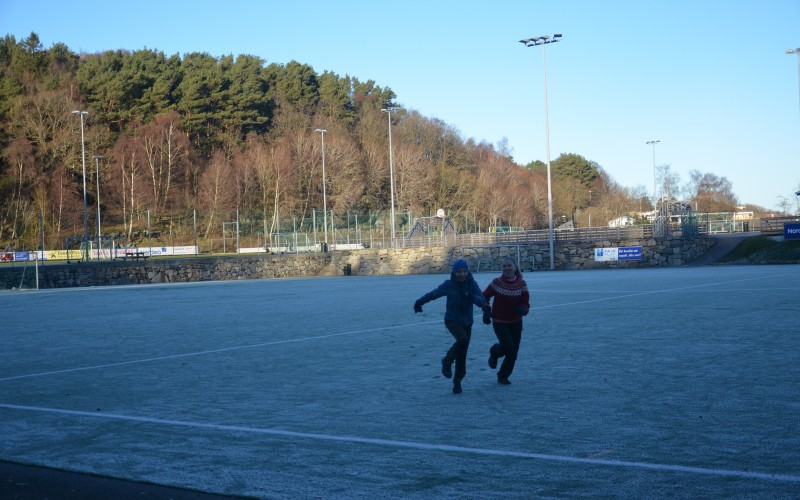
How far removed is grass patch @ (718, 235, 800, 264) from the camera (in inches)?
1857

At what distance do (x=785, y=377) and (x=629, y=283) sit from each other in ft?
76.8

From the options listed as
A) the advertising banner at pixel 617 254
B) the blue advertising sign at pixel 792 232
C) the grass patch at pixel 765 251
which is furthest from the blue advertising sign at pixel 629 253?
the blue advertising sign at pixel 792 232

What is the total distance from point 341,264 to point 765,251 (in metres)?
30.9

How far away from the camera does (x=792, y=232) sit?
49250 mm

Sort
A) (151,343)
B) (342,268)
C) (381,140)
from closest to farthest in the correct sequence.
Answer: (151,343), (342,268), (381,140)

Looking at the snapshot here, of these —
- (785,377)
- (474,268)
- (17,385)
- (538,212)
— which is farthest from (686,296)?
(538,212)

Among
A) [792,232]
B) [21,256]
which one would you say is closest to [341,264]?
[21,256]

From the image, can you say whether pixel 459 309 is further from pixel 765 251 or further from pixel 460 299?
pixel 765 251

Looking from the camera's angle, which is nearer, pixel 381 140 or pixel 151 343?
pixel 151 343

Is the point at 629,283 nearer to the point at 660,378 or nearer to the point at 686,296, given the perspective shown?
the point at 686,296

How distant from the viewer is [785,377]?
1078 centimetres

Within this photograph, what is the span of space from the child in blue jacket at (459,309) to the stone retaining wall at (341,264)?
142ft

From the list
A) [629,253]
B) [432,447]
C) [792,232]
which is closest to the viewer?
[432,447]

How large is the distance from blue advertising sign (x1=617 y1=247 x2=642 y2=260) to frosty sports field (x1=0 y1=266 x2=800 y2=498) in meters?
32.3
